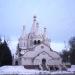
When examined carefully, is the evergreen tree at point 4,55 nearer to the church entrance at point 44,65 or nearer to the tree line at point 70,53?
the church entrance at point 44,65

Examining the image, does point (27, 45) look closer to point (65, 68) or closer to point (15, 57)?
point (15, 57)

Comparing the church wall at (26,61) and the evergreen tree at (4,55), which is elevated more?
the evergreen tree at (4,55)

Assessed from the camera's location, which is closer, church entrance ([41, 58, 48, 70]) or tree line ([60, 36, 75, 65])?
church entrance ([41, 58, 48, 70])

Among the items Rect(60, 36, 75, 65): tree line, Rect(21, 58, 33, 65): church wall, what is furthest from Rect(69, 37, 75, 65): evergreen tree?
Rect(21, 58, 33, 65): church wall

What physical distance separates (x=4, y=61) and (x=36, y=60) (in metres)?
7.20

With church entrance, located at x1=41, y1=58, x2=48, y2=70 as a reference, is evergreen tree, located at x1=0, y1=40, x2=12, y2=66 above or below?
above

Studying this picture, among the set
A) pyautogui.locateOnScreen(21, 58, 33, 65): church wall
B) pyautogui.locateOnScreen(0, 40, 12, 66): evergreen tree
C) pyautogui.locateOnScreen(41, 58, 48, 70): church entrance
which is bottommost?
pyautogui.locateOnScreen(41, 58, 48, 70): church entrance

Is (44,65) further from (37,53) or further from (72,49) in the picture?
(72,49)

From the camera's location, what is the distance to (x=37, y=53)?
59656 mm

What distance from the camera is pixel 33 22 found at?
65.0m

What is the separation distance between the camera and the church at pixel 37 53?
57.9 metres

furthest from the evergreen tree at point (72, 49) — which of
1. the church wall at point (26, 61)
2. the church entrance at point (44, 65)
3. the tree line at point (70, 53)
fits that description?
the church wall at point (26, 61)

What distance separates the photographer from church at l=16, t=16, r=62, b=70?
57900 mm

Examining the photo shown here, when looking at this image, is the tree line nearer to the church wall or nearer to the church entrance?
the church entrance
